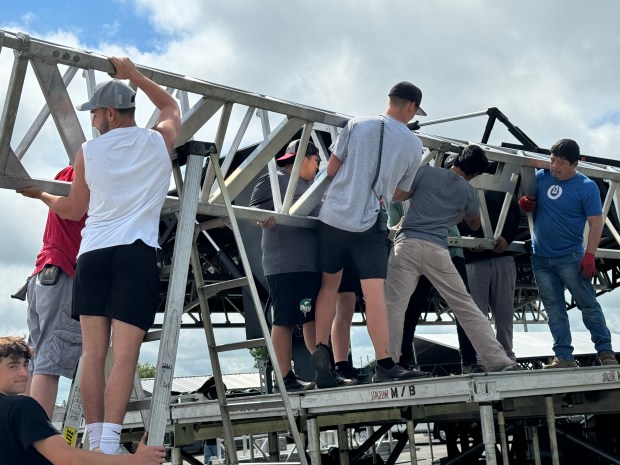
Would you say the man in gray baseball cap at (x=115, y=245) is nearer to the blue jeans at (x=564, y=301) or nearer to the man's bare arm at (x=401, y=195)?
the man's bare arm at (x=401, y=195)

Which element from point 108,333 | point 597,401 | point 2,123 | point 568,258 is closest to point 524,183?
point 568,258

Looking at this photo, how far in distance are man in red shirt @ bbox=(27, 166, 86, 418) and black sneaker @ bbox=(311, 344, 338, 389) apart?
1833mm

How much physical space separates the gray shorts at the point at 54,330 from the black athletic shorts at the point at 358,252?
180 cm

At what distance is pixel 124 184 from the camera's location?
10.8 ft

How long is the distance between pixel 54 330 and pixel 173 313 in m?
1.00

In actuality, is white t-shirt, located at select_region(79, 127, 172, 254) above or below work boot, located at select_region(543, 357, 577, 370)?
above

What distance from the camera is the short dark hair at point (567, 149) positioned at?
6.34 metres

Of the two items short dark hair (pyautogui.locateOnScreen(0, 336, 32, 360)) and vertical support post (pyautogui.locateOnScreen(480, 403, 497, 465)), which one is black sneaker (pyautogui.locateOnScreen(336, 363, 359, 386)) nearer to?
vertical support post (pyautogui.locateOnScreen(480, 403, 497, 465))

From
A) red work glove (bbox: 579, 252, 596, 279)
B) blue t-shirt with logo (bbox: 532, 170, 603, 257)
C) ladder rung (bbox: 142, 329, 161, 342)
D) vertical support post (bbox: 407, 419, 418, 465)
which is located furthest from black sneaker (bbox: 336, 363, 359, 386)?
ladder rung (bbox: 142, 329, 161, 342)

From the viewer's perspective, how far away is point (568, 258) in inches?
250

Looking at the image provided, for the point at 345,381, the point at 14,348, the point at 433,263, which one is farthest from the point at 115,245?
the point at 433,263

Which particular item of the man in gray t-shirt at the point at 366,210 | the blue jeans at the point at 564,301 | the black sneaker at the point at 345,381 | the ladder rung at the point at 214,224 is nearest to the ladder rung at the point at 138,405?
the ladder rung at the point at 214,224

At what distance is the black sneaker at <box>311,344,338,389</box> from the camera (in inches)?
210

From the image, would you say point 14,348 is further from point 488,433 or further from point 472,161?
point 472,161
